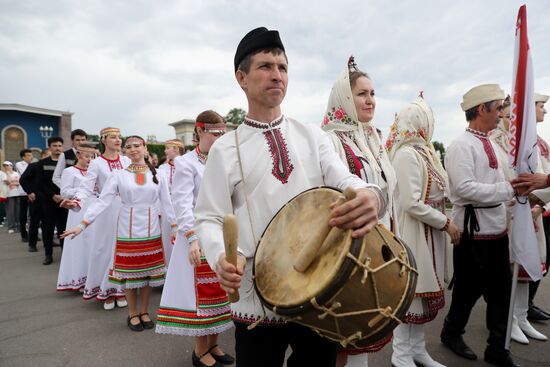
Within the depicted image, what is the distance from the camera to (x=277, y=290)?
125 centimetres

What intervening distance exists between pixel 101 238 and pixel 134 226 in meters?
1.28

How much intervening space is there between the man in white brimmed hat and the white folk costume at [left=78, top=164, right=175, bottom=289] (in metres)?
2.77

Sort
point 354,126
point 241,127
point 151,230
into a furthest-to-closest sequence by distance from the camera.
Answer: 1. point 151,230
2. point 354,126
3. point 241,127

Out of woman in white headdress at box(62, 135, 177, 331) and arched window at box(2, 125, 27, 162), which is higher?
arched window at box(2, 125, 27, 162)

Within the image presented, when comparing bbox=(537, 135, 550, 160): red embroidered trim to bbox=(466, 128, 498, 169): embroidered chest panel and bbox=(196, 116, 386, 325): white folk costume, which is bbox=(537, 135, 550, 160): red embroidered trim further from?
bbox=(196, 116, 386, 325): white folk costume

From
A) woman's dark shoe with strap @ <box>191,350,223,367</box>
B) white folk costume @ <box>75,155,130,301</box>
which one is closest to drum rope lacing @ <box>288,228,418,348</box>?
woman's dark shoe with strap @ <box>191,350,223,367</box>

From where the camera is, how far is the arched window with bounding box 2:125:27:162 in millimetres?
29766

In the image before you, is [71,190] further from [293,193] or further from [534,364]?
[534,364]

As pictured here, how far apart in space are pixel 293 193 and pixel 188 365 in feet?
7.49

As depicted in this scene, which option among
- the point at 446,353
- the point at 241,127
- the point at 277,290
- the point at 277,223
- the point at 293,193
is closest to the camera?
the point at 277,290

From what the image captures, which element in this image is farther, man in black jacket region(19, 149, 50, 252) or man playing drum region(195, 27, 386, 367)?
man in black jacket region(19, 149, 50, 252)

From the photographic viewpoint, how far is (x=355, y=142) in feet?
8.35

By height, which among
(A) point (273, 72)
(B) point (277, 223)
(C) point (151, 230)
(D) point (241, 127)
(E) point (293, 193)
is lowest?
(C) point (151, 230)

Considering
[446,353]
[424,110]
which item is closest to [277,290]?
[424,110]
